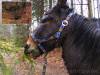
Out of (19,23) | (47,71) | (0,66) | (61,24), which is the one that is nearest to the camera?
(0,66)

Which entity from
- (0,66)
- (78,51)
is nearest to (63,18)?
(78,51)

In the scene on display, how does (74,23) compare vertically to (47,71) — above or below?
above

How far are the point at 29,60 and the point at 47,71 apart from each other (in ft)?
10.7

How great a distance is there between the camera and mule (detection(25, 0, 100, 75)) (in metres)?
5.21

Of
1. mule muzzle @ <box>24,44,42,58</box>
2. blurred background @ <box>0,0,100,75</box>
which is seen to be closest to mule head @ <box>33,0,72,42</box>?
mule muzzle @ <box>24,44,42,58</box>

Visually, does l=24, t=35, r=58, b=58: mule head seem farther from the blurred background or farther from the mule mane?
the mule mane

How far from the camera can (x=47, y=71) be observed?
8625 millimetres

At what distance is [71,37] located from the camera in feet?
17.4

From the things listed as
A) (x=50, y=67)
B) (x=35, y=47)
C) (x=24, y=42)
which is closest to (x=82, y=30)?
(x=35, y=47)

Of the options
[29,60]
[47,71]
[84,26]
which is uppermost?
[84,26]

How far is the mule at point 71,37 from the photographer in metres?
5.21

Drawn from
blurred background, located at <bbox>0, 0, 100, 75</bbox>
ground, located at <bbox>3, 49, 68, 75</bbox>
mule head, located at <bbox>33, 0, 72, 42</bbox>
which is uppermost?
mule head, located at <bbox>33, 0, 72, 42</bbox>

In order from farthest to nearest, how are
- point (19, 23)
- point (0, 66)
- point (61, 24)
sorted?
point (19, 23)
point (61, 24)
point (0, 66)

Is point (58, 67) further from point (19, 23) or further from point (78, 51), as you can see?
point (78, 51)
